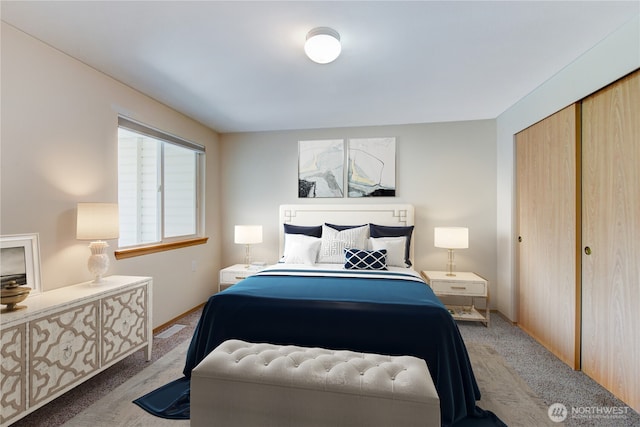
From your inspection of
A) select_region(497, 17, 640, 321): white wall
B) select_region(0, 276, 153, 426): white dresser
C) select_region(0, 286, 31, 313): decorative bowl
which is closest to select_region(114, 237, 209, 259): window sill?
select_region(0, 276, 153, 426): white dresser

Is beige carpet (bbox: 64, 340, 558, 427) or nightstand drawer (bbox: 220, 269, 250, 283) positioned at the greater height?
nightstand drawer (bbox: 220, 269, 250, 283)

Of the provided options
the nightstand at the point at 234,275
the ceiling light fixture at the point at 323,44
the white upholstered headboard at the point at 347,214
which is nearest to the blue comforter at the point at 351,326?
the nightstand at the point at 234,275

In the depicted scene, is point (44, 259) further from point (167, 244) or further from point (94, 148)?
point (167, 244)

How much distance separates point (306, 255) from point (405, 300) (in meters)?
1.51

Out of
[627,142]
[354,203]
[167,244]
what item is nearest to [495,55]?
[627,142]

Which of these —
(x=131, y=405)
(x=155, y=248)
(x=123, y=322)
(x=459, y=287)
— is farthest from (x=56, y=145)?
(x=459, y=287)

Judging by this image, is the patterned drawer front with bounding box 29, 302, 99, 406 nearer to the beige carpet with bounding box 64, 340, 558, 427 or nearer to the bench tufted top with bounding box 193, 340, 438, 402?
the beige carpet with bounding box 64, 340, 558, 427

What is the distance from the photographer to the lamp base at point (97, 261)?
2.20m

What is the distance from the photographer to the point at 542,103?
2748mm

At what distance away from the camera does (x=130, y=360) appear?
250 cm

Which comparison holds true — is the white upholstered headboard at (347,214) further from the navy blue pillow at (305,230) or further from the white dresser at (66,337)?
the white dresser at (66,337)

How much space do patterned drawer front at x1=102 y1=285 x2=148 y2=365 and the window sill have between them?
51 centimetres

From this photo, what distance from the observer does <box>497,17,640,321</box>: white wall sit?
188 centimetres

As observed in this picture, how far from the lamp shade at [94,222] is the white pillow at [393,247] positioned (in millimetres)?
2511
